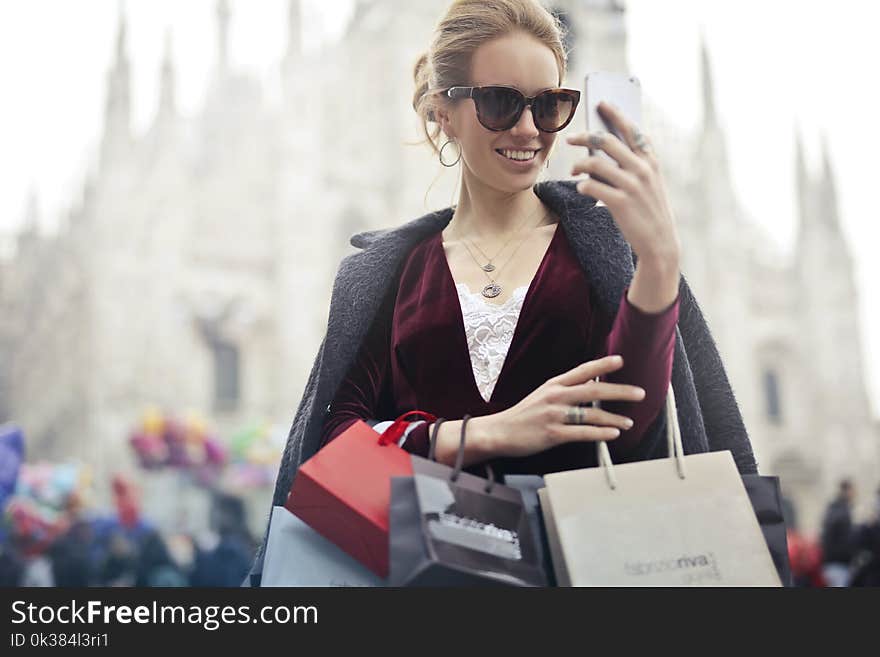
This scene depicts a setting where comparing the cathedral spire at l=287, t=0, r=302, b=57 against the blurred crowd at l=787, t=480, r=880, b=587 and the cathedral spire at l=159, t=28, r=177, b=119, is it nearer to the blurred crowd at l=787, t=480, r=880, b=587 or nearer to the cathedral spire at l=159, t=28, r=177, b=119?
the cathedral spire at l=159, t=28, r=177, b=119

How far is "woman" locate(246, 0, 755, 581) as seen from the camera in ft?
3.18

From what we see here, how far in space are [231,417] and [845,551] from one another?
1303 cm

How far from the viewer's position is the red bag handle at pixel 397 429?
1016 millimetres

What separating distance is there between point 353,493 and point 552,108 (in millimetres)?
449

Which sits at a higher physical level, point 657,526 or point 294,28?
point 294,28

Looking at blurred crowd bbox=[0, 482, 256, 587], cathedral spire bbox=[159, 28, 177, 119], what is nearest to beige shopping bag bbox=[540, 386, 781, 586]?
blurred crowd bbox=[0, 482, 256, 587]

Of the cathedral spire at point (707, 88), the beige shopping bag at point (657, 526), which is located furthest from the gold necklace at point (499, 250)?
the cathedral spire at point (707, 88)

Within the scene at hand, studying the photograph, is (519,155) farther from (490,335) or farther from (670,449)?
(670,449)

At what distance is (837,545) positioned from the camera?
5.44 metres

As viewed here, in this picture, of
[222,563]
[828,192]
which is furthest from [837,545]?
[828,192]

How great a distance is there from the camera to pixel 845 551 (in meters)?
5.35

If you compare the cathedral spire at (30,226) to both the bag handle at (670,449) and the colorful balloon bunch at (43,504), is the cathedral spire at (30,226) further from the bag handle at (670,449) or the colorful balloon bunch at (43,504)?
the bag handle at (670,449)

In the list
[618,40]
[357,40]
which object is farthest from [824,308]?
[357,40]

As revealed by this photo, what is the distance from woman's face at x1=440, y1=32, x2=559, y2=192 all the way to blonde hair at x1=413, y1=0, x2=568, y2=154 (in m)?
0.01
